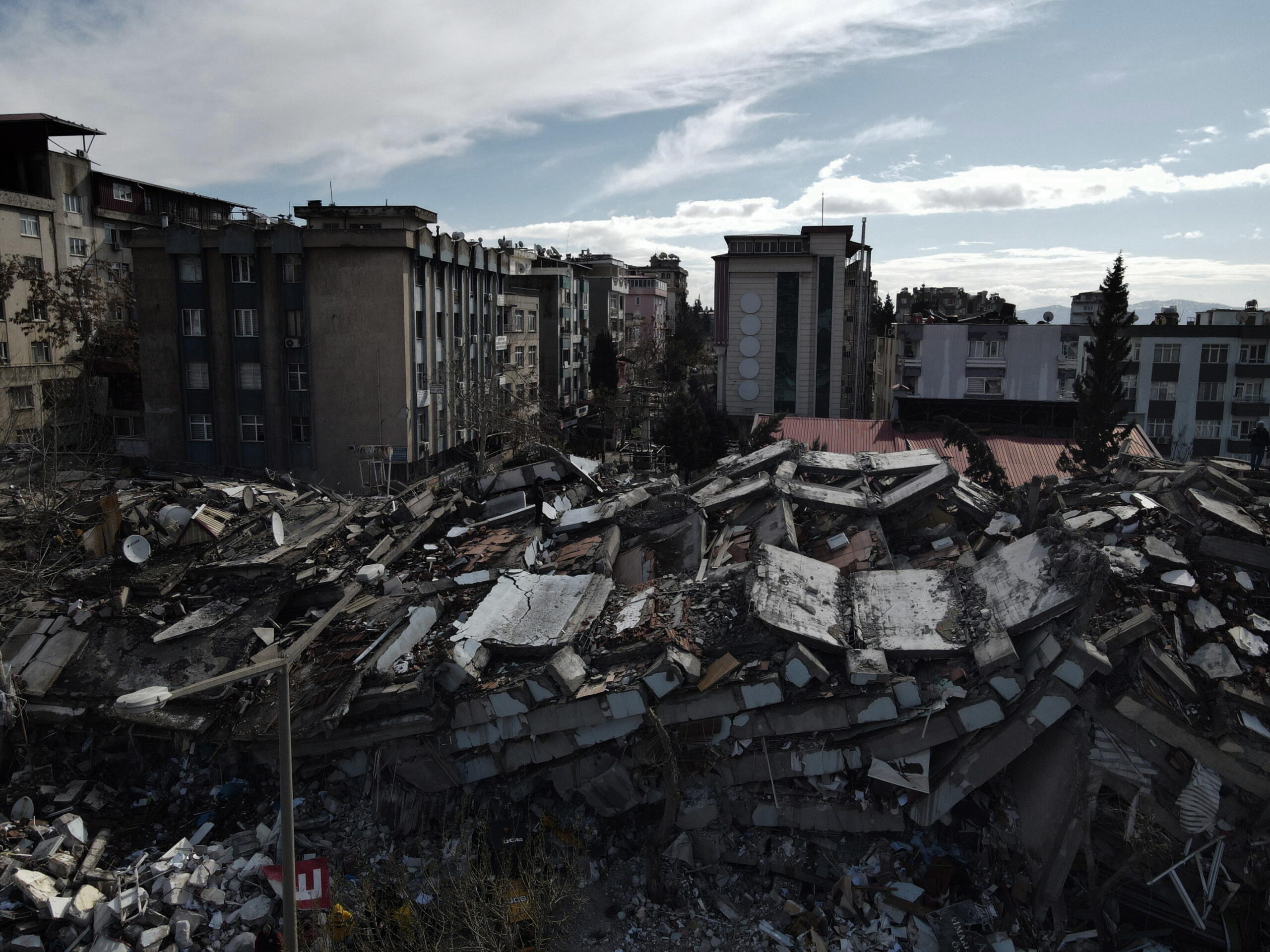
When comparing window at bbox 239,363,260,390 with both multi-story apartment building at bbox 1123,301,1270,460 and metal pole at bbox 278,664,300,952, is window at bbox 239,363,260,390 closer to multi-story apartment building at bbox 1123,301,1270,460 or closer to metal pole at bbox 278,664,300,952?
metal pole at bbox 278,664,300,952

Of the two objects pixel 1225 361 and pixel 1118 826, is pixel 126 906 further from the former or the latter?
pixel 1225 361

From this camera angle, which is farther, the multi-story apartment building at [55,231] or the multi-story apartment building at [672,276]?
the multi-story apartment building at [672,276]

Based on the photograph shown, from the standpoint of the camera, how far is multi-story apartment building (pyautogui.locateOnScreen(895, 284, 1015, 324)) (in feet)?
132

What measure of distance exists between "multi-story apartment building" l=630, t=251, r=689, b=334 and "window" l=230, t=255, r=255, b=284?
5867 centimetres

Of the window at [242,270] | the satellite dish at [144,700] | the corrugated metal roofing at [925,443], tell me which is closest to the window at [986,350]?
the corrugated metal roofing at [925,443]

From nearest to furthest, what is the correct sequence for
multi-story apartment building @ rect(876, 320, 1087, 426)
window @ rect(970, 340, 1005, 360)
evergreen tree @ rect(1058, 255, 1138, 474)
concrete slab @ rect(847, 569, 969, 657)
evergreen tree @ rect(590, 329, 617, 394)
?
concrete slab @ rect(847, 569, 969, 657)
evergreen tree @ rect(1058, 255, 1138, 474)
multi-story apartment building @ rect(876, 320, 1087, 426)
window @ rect(970, 340, 1005, 360)
evergreen tree @ rect(590, 329, 617, 394)

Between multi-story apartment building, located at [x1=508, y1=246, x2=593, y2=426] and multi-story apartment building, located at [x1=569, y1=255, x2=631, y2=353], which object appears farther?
multi-story apartment building, located at [x1=569, y1=255, x2=631, y2=353]

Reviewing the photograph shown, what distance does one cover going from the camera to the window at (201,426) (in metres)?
30.0

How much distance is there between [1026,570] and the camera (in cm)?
907

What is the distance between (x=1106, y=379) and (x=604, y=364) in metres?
32.5

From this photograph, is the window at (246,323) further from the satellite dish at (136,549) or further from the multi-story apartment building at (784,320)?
the multi-story apartment building at (784,320)

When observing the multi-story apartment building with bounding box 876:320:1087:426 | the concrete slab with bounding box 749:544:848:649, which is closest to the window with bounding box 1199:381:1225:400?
the multi-story apartment building with bounding box 876:320:1087:426

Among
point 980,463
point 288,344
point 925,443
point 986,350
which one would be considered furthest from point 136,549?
point 986,350

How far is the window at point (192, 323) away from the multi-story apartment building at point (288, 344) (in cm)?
4
